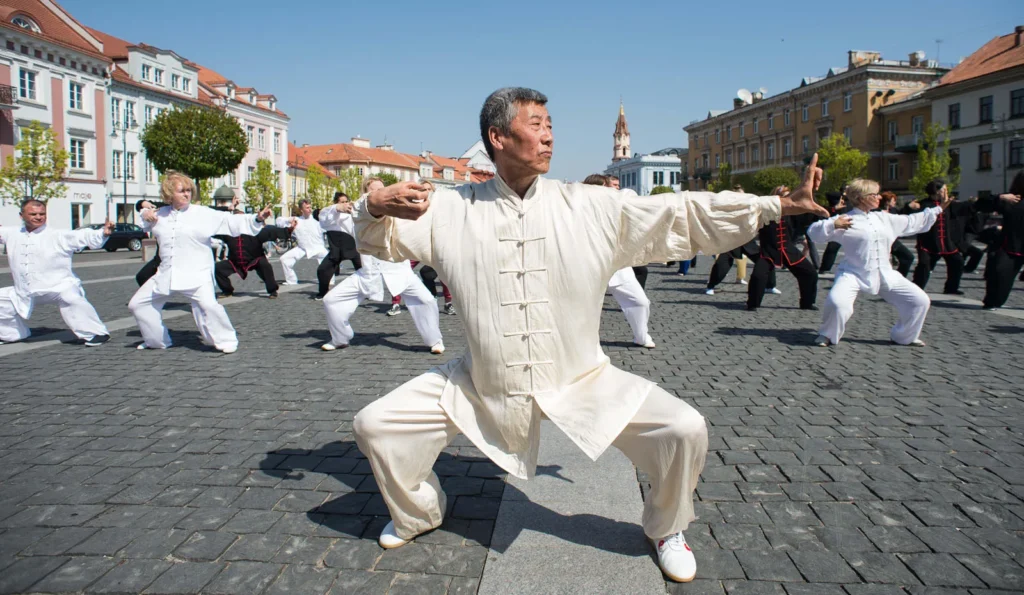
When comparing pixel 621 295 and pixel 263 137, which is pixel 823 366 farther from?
pixel 263 137

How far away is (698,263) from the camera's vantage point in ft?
78.6

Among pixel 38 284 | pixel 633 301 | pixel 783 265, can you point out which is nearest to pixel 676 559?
pixel 633 301

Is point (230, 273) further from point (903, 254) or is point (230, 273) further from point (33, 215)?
point (903, 254)

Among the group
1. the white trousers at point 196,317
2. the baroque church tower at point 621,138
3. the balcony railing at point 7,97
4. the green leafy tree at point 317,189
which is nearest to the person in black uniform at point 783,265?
the white trousers at point 196,317

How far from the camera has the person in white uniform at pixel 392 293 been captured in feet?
26.6

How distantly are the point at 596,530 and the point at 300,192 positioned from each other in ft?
274

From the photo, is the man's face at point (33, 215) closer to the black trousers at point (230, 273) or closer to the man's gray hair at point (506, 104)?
the black trousers at point (230, 273)

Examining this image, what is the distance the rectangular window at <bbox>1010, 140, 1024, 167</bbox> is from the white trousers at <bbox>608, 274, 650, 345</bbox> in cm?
4681

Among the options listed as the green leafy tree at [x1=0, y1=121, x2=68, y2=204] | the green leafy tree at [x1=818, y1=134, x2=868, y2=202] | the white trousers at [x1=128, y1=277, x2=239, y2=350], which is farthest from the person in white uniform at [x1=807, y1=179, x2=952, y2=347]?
the green leafy tree at [x1=818, y1=134, x2=868, y2=202]

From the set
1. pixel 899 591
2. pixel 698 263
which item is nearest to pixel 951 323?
pixel 899 591

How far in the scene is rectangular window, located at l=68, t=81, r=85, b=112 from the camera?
44750 millimetres

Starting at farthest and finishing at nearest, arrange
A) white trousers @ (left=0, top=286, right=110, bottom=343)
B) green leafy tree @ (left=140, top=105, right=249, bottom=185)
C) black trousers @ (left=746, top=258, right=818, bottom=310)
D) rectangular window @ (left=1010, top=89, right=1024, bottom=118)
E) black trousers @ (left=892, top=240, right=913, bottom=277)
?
green leafy tree @ (left=140, top=105, right=249, bottom=185)
rectangular window @ (left=1010, top=89, right=1024, bottom=118)
black trousers @ (left=892, top=240, right=913, bottom=277)
black trousers @ (left=746, top=258, right=818, bottom=310)
white trousers @ (left=0, top=286, right=110, bottom=343)

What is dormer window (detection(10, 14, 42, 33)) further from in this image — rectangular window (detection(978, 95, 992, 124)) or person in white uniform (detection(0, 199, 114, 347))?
rectangular window (detection(978, 95, 992, 124))

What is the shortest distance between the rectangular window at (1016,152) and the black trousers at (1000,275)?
40914 mm
